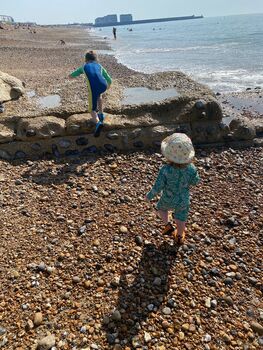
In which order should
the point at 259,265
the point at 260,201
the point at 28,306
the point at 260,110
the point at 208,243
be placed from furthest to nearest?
the point at 260,110 → the point at 260,201 → the point at 208,243 → the point at 259,265 → the point at 28,306

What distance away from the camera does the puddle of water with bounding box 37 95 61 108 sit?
1067 cm

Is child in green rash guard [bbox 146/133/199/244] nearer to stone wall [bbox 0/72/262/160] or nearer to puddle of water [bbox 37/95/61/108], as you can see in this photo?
stone wall [bbox 0/72/262/160]

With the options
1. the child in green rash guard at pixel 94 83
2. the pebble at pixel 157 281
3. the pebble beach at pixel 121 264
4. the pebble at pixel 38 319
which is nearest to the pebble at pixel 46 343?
the pebble beach at pixel 121 264

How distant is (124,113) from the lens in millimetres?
8812

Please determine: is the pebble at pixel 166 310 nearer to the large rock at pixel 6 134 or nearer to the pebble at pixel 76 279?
the pebble at pixel 76 279

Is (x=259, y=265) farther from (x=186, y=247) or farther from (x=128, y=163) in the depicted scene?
(x=128, y=163)

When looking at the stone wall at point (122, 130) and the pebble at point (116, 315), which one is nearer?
the pebble at point (116, 315)

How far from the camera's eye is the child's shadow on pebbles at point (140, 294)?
3775mm

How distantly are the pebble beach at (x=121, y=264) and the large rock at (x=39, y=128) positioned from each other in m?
0.85

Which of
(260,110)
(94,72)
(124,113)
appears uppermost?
(94,72)

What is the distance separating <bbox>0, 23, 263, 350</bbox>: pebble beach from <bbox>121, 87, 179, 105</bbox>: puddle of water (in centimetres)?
436

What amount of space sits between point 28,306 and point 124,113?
582 centimetres

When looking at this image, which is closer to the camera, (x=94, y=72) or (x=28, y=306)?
(x=28, y=306)

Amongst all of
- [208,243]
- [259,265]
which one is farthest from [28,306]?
[259,265]
